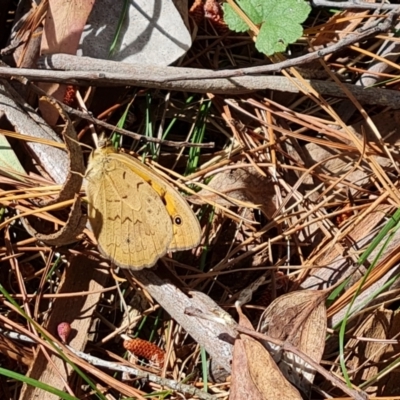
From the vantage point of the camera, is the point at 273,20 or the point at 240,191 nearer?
the point at 273,20

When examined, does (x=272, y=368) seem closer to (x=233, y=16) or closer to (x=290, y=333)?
(x=290, y=333)

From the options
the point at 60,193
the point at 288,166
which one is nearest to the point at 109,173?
the point at 60,193

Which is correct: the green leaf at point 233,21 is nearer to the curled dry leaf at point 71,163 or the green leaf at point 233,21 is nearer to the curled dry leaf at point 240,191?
the curled dry leaf at point 240,191

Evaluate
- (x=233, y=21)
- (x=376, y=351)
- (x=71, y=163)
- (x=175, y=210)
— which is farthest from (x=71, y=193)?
(x=376, y=351)

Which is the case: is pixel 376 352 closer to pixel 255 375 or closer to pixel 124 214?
pixel 255 375

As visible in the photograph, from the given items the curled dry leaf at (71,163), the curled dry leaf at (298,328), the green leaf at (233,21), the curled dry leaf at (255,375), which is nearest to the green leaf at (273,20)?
the green leaf at (233,21)

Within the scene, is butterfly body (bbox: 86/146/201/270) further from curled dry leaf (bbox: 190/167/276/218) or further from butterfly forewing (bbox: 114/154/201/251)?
curled dry leaf (bbox: 190/167/276/218)

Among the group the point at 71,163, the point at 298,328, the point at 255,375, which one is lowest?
the point at 255,375
